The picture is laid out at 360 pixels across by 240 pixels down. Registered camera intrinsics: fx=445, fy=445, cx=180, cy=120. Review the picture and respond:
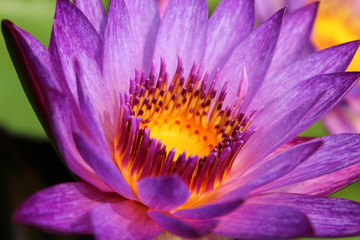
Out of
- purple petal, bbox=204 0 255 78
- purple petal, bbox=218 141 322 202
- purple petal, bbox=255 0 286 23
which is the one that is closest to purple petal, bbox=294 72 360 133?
purple petal, bbox=218 141 322 202

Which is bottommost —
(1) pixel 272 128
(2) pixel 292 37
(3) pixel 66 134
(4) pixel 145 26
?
(3) pixel 66 134

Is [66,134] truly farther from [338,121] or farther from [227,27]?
[338,121]

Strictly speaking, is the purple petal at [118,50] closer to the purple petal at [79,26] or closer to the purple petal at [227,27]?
the purple petal at [79,26]

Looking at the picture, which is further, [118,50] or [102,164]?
[118,50]

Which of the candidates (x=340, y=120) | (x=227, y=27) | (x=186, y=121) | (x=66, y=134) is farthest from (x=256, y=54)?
(x=340, y=120)

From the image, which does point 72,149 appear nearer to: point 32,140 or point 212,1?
point 32,140

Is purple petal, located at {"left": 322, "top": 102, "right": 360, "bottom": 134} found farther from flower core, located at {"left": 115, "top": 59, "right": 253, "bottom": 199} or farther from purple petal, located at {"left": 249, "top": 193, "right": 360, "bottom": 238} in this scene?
purple petal, located at {"left": 249, "top": 193, "right": 360, "bottom": 238}
